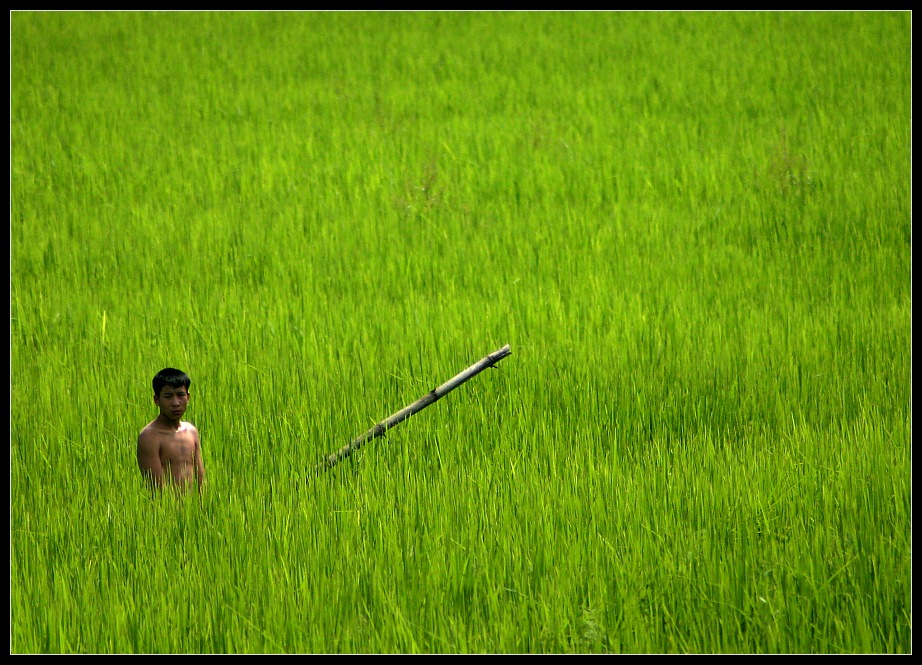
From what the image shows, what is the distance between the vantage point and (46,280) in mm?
6125

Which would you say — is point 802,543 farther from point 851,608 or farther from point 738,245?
point 738,245

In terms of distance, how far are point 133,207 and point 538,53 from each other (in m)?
4.96

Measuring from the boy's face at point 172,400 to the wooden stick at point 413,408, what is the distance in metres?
0.61

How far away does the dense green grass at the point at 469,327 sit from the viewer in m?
2.74

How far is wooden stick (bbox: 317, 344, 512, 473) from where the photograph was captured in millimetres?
3473

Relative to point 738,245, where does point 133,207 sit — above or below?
above

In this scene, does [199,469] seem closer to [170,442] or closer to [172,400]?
[170,442]

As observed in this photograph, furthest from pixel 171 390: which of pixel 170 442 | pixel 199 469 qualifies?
pixel 199 469

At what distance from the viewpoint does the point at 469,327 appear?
17.3 ft

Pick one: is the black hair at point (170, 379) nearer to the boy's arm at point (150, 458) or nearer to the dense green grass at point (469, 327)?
the boy's arm at point (150, 458)

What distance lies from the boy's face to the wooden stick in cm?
61

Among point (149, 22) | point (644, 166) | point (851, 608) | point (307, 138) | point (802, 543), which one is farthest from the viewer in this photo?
point (149, 22)

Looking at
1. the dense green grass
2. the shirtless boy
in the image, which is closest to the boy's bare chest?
the shirtless boy

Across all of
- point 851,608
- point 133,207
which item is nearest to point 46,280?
point 133,207
